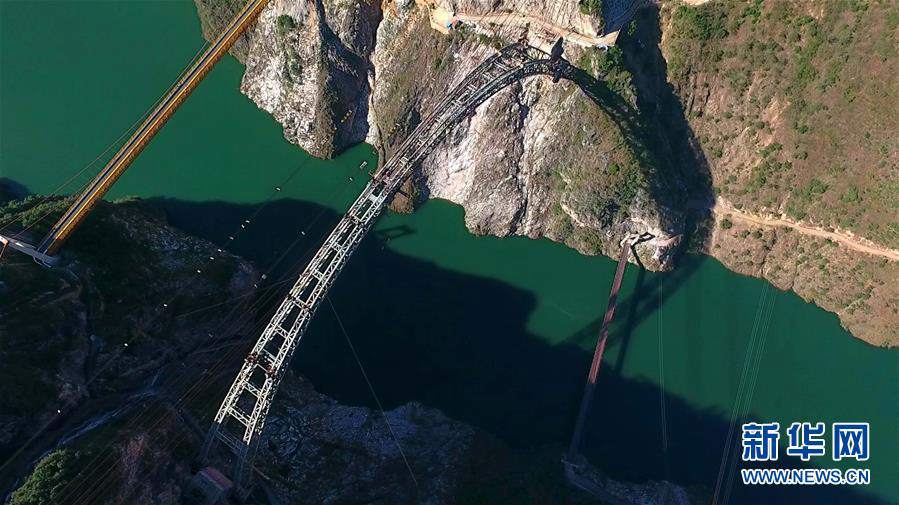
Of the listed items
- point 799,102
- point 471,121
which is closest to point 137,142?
point 471,121

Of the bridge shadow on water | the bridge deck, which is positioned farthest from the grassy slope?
the bridge deck

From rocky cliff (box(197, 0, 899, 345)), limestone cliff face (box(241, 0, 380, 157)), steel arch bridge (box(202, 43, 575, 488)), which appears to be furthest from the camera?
limestone cliff face (box(241, 0, 380, 157))

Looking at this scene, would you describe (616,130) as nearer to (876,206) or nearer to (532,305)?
(532,305)

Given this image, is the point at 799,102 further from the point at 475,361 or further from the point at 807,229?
the point at 475,361

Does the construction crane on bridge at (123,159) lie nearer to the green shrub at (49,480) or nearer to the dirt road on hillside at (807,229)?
the green shrub at (49,480)

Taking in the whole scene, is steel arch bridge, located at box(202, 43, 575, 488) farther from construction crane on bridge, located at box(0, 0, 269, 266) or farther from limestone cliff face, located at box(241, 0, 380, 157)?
construction crane on bridge, located at box(0, 0, 269, 266)
